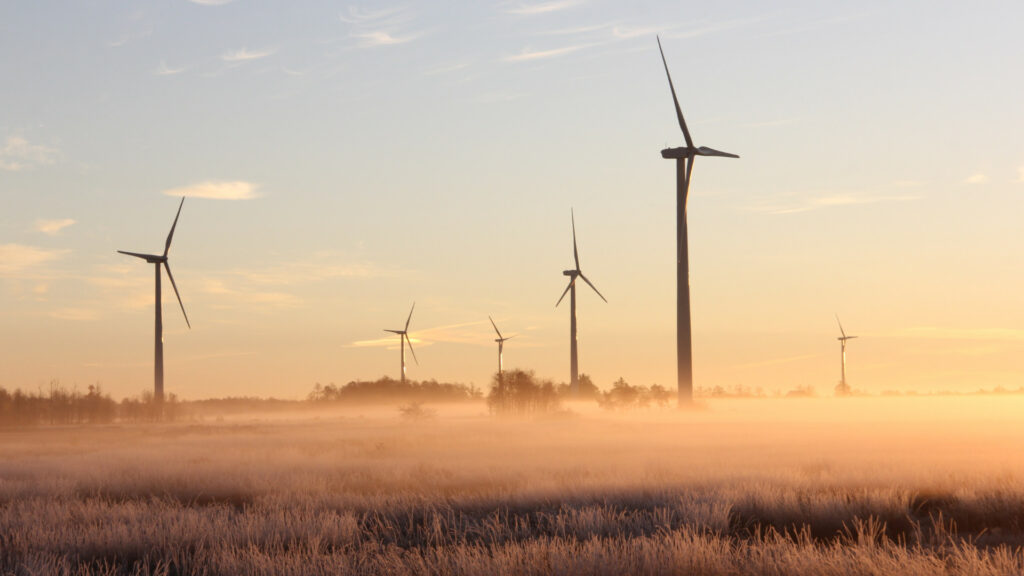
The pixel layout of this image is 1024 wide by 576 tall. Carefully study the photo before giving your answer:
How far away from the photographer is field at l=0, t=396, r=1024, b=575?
43.5 ft

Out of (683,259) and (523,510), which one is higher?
(683,259)

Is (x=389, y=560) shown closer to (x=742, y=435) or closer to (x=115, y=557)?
(x=115, y=557)

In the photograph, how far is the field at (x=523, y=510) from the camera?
1325cm

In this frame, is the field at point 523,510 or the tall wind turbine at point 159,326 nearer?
the field at point 523,510

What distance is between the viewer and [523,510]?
65.6 ft

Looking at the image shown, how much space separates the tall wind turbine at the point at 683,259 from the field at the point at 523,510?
961 inches

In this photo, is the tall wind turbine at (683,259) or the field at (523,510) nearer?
the field at (523,510)

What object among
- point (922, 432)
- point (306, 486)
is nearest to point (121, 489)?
point (306, 486)

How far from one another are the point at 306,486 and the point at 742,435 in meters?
30.6

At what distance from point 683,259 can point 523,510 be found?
49494 millimetres

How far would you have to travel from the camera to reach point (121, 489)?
2609 centimetres

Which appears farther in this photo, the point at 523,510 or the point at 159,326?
the point at 159,326

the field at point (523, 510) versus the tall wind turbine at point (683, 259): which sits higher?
the tall wind turbine at point (683, 259)

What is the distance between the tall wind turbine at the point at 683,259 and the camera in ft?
221
